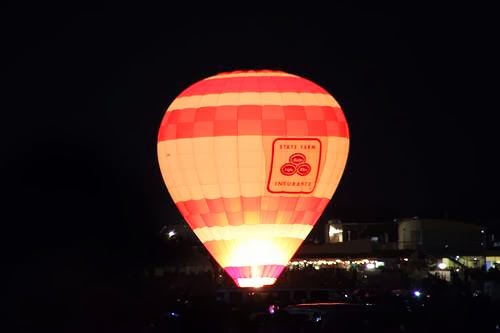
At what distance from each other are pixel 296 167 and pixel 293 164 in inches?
6.5

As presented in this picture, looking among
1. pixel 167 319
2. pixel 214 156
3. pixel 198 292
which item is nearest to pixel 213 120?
pixel 214 156

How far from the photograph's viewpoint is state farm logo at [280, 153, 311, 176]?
39.7 m

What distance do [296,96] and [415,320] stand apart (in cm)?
800

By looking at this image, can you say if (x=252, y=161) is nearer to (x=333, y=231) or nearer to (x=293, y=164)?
(x=293, y=164)

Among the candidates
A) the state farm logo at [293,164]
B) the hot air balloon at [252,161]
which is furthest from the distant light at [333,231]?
the state farm logo at [293,164]

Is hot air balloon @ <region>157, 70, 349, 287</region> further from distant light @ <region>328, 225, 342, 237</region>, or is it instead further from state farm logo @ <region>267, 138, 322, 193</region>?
distant light @ <region>328, 225, 342, 237</region>

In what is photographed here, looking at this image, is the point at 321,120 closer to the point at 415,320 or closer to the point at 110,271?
the point at 415,320

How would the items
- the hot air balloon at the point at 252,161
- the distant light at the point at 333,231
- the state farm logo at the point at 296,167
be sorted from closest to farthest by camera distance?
the hot air balloon at the point at 252,161, the state farm logo at the point at 296,167, the distant light at the point at 333,231

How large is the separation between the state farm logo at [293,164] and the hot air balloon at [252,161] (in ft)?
0.09

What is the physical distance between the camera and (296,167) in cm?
3969

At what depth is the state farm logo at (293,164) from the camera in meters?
39.5

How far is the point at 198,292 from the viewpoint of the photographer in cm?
5266

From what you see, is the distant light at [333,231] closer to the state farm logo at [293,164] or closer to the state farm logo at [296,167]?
the state farm logo at [293,164]

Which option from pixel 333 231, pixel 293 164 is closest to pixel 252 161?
pixel 293 164
